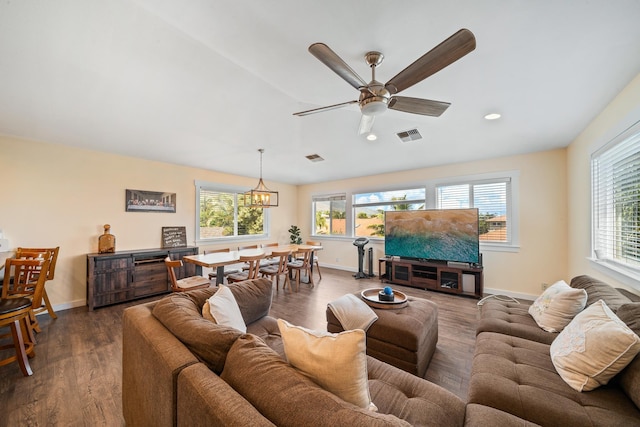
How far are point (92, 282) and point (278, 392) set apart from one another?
4.33 m

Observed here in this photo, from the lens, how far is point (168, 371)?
0.99 meters

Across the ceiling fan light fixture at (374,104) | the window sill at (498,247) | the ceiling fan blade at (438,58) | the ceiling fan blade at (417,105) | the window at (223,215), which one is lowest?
the window sill at (498,247)

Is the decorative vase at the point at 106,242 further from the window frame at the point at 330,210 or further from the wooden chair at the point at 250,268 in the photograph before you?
the window frame at the point at 330,210

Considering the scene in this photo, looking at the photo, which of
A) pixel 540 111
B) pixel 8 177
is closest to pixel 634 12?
pixel 540 111

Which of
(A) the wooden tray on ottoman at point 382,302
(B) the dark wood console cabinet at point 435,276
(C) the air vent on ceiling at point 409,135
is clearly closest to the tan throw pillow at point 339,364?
(A) the wooden tray on ottoman at point 382,302

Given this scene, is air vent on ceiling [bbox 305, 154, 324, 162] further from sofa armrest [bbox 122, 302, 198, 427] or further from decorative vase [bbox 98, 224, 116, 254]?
sofa armrest [bbox 122, 302, 198, 427]

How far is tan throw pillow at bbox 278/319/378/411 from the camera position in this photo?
3.05 feet

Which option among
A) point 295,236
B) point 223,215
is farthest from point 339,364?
point 295,236

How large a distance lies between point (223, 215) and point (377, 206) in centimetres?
381

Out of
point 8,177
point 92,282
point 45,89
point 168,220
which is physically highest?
point 45,89

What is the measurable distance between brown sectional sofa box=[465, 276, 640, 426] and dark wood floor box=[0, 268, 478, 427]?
1.93 feet

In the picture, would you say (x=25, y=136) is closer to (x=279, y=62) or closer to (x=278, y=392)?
(x=279, y=62)

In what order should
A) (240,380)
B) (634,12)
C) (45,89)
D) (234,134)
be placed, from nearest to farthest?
(240,380) < (634,12) < (45,89) < (234,134)

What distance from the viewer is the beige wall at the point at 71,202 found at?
341 cm
